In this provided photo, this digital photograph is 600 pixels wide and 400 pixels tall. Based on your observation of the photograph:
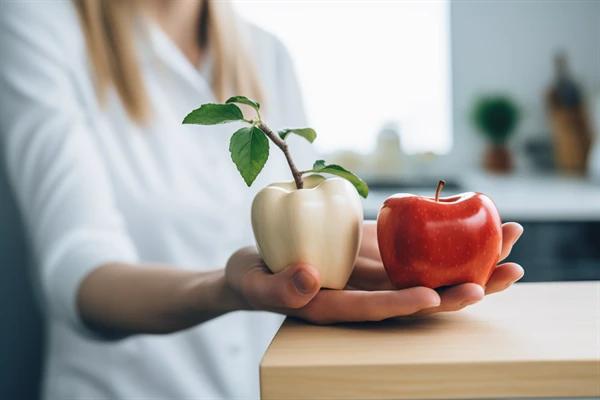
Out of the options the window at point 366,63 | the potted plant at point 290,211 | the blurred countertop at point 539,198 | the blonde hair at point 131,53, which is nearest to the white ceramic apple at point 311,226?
the potted plant at point 290,211

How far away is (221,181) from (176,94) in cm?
21

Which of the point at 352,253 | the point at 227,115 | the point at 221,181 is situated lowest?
the point at 221,181

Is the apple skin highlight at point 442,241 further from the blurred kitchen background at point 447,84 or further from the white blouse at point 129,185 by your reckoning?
the blurred kitchen background at point 447,84

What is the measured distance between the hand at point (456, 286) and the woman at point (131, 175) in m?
0.34

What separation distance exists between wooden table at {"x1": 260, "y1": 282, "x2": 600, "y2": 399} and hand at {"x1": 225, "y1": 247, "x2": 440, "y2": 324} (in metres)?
0.02

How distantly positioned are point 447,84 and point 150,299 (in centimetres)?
197

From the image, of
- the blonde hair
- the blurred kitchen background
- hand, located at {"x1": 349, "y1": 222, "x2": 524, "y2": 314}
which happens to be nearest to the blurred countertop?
the blurred kitchen background

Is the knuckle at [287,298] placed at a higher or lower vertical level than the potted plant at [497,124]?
higher

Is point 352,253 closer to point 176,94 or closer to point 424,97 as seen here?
point 176,94

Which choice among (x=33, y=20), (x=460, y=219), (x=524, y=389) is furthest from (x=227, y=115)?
(x=33, y=20)

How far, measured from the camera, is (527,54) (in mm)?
2699

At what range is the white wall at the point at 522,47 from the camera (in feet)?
8.77

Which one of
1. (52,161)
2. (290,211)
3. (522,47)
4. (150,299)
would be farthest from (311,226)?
(522,47)

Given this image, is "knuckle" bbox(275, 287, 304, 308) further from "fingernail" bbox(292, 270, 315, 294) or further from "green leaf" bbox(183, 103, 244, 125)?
"green leaf" bbox(183, 103, 244, 125)
